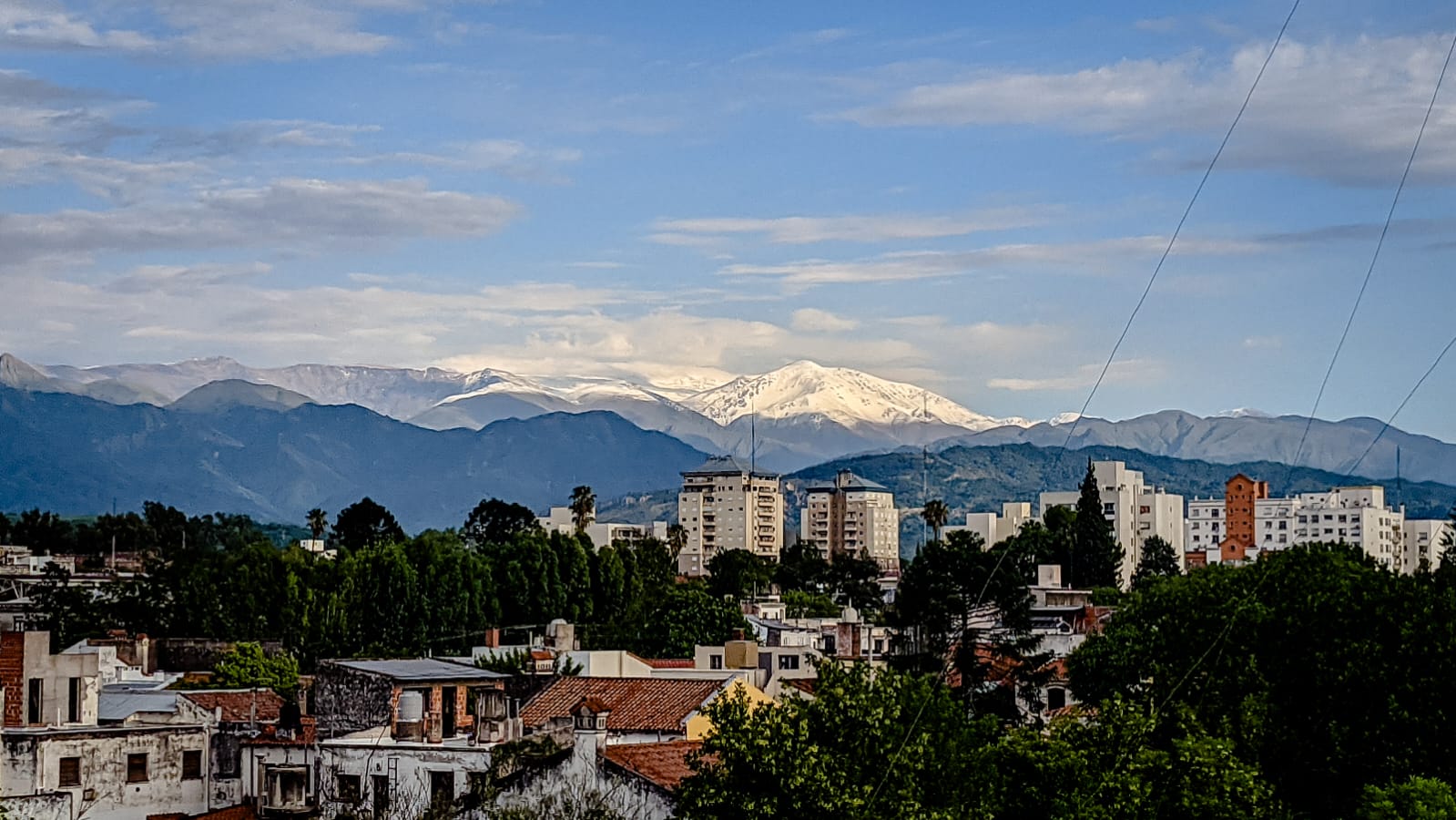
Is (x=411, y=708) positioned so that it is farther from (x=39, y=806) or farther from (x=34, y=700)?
(x=34, y=700)

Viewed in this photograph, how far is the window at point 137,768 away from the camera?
112ft

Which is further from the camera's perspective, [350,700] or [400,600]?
[400,600]

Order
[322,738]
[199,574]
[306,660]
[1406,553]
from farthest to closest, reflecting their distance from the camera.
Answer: [1406,553] → [199,574] → [306,660] → [322,738]

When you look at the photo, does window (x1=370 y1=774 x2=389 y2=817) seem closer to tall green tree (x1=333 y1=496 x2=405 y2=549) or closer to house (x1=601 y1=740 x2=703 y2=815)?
house (x1=601 y1=740 x2=703 y2=815)

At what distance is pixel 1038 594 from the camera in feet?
293

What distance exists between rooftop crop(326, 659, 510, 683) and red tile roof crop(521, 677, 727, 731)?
1.21m

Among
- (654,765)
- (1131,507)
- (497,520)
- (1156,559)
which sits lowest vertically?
(654,765)

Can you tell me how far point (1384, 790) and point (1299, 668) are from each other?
7.58 metres

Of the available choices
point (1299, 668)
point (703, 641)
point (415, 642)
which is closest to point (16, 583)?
point (415, 642)

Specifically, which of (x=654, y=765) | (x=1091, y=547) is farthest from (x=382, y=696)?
(x=1091, y=547)

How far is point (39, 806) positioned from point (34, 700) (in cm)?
584

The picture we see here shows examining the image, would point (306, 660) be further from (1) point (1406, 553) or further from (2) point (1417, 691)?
(1) point (1406, 553)

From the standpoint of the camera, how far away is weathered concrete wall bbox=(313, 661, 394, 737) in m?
33.5

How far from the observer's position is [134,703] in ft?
139
